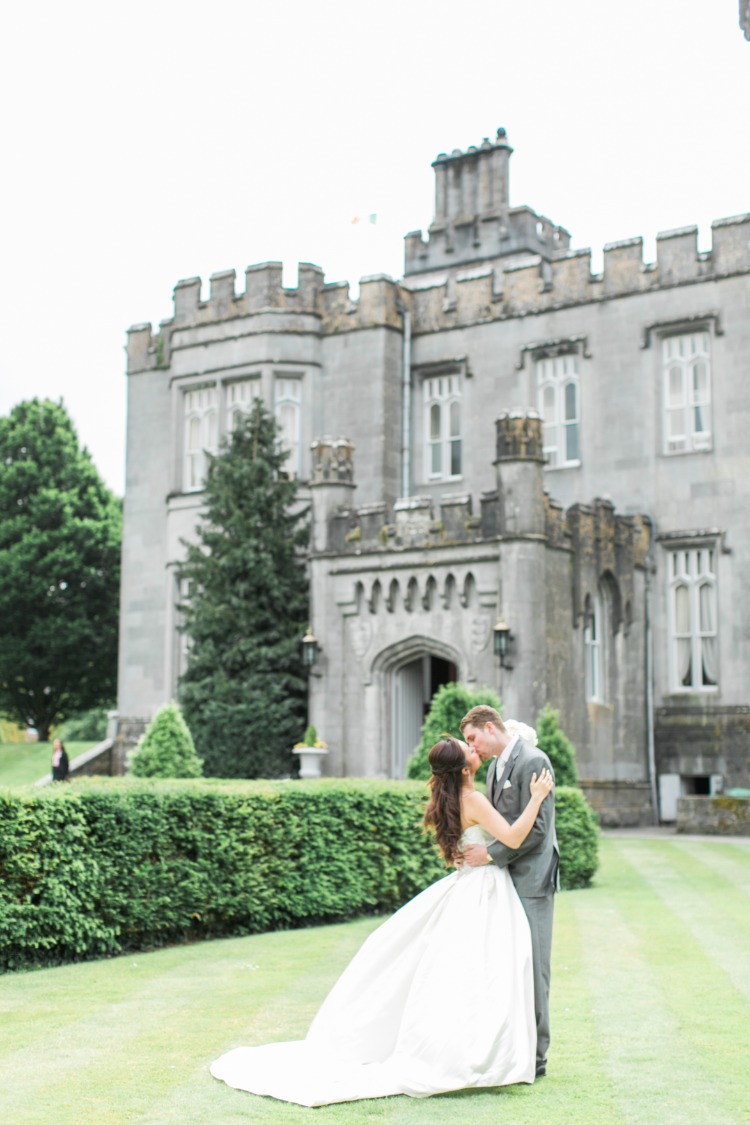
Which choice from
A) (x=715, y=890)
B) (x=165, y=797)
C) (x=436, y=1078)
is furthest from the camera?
(x=715, y=890)

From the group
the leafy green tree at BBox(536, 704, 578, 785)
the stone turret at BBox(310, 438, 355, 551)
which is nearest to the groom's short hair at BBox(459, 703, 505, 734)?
the leafy green tree at BBox(536, 704, 578, 785)

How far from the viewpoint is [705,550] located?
27844 mm

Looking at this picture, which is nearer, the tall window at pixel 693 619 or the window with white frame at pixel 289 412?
the tall window at pixel 693 619

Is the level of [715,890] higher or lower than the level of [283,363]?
lower

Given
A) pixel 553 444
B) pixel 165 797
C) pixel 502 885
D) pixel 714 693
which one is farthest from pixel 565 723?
pixel 502 885

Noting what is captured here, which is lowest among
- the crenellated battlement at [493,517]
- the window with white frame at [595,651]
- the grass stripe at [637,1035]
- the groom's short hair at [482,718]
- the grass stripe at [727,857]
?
the grass stripe at [637,1035]

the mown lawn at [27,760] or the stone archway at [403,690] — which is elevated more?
the stone archway at [403,690]

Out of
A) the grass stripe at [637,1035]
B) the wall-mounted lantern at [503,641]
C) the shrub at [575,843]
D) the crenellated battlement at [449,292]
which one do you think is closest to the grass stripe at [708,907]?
the grass stripe at [637,1035]

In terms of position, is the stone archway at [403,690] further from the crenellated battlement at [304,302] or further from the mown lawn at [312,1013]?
the mown lawn at [312,1013]

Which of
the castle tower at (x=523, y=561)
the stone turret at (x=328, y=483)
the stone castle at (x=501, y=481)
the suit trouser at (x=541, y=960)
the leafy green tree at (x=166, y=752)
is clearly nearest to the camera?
the suit trouser at (x=541, y=960)

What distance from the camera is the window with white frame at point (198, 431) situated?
104 ft

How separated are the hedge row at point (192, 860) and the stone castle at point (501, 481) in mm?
9646

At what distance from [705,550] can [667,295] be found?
16.8 feet

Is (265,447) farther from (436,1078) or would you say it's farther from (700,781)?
(436,1078)
